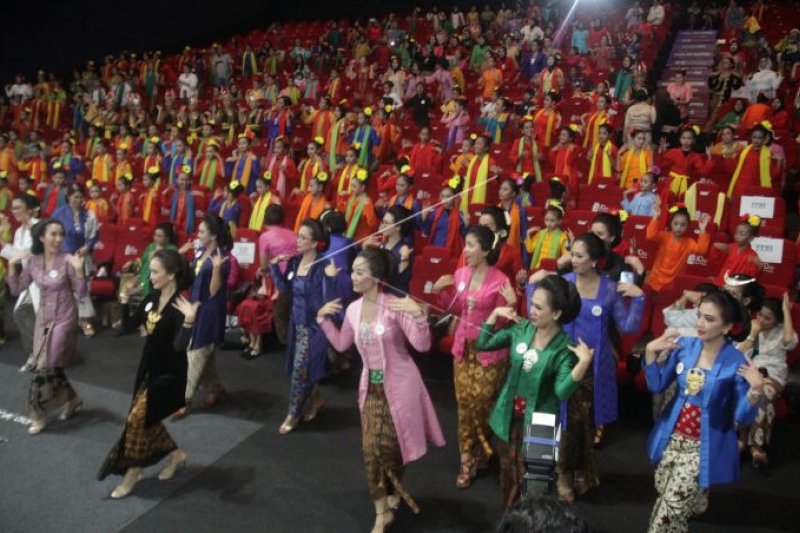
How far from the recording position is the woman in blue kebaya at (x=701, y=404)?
121 inches

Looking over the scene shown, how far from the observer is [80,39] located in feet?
56.0

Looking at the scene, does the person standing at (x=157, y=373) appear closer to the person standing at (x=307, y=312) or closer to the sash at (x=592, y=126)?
the person standing at (x=307, y=312)

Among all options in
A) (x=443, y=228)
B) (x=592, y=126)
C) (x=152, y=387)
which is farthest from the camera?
(x=592, y=126)

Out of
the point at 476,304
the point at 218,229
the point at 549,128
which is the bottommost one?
the point at 476,304

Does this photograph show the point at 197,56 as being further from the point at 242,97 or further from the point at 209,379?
the point at 209,379

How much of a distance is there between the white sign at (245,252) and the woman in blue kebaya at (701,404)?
4.73 metres

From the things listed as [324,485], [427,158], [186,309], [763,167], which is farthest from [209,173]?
[763,167]

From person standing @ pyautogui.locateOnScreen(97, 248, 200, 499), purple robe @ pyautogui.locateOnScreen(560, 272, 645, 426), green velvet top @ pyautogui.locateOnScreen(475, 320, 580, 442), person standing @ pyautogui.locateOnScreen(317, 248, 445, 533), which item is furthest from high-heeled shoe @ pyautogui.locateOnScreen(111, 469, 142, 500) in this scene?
purple robe @ pyautogui.locateOnScreen(560, 272, 645, 426)

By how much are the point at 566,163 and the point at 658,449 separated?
5.52 metres

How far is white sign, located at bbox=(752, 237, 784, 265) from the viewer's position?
6074 millimetres

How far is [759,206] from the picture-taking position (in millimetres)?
6816

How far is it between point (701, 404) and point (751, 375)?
0.83ft

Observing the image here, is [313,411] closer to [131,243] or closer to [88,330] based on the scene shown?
[88,330]

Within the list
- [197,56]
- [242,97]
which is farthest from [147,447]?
[197,56]
